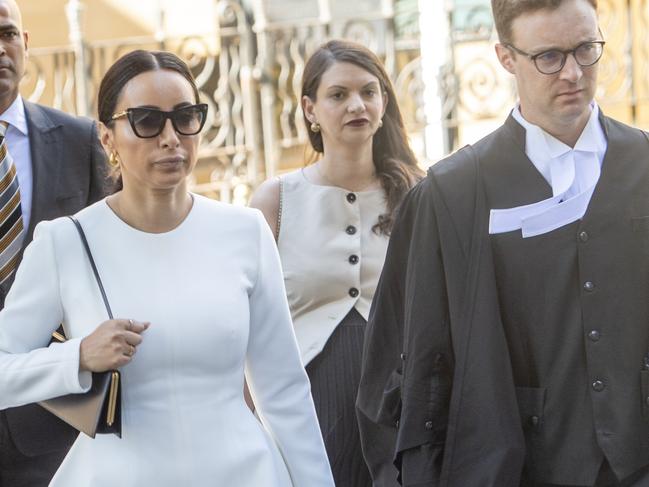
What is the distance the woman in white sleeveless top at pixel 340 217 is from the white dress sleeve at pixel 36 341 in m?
1.67

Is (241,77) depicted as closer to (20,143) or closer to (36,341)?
(20,143)

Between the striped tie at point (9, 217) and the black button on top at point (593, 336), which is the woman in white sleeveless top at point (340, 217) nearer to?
the striped tie at point (9, 217)

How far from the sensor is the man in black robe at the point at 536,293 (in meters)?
3.50

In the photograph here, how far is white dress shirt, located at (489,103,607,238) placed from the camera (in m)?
3.59

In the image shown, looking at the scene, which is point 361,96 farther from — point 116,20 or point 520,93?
point 116,20

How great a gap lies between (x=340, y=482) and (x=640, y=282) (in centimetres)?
185

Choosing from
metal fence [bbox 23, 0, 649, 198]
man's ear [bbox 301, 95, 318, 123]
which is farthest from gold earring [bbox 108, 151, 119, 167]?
metal fence [bbox 23, 0, 649, 198]

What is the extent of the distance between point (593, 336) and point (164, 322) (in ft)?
3.47

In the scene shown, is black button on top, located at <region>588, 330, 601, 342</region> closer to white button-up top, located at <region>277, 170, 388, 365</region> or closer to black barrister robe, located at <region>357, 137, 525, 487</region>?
black barrister robe, located at <region>357, 137, 525, 487</region>

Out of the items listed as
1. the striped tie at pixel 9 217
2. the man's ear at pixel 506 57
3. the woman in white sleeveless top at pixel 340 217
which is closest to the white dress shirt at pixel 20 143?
the striped tie at pixel 9 217

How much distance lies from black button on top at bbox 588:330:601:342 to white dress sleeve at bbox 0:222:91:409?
1.21 metres

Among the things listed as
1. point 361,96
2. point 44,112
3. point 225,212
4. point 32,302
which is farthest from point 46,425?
point 361,96

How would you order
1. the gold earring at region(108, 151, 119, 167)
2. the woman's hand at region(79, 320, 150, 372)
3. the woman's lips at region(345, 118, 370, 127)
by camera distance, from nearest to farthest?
the woman's hand at region(79, 320, 150, 372) → the gold earring at region(108, 151, 119, 167) → the woman's lips at region(345, 118, 370, 127)

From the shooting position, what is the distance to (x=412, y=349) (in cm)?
365
